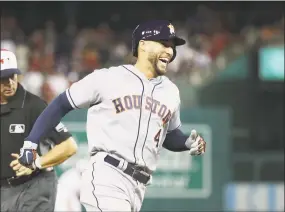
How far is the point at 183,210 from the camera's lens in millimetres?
9648

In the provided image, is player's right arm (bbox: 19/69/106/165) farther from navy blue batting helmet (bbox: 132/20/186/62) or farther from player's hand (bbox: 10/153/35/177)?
navy blue batting helmet (bbox: 132/20/186/62)

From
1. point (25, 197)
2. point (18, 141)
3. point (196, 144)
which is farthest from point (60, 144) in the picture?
point (196, 144)

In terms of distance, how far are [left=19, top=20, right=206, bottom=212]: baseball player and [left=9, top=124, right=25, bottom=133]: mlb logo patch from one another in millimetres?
823

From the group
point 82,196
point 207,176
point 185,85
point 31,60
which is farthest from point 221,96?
point 82,196

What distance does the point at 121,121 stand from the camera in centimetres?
506

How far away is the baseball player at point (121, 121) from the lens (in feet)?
16.5

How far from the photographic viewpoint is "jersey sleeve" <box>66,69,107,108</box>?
5.04m

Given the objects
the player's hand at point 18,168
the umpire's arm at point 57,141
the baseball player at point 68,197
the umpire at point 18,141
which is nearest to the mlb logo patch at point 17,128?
the umpire at point 18,141

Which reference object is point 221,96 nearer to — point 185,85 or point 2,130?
point 185,85

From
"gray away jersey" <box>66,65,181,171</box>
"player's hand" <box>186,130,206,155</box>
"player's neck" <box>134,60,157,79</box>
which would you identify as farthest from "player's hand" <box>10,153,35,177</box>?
"player's hand" <box>186,130,206,155</box>

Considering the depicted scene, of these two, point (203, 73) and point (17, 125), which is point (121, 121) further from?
point (203, 73)

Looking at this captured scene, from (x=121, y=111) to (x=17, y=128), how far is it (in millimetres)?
1179

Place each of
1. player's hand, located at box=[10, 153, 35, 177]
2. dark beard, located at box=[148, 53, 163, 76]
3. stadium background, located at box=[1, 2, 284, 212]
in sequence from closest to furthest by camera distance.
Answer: dark beard, located at box=[148, 53, 163, 76]
player's hand, located at box=[10, 153, 35, 177]
stadium background, located at box=[1, 2, 284, 212]

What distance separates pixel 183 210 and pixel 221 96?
9.68 feet
